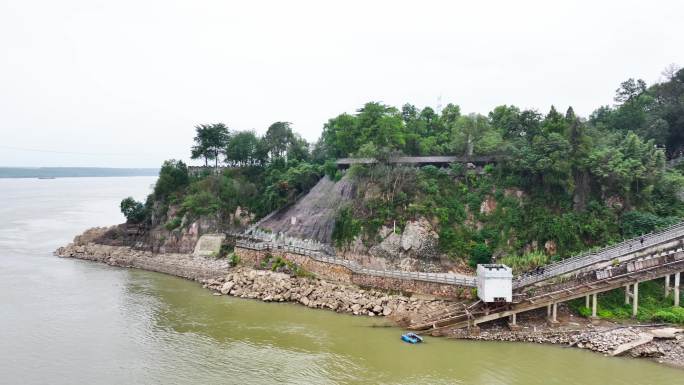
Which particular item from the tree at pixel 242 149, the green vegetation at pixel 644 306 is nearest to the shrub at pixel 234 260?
the tree at pixel 242 149

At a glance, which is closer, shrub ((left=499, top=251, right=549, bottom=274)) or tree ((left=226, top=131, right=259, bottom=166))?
shrub ((left=499, top=251, right=549, bottom=274))

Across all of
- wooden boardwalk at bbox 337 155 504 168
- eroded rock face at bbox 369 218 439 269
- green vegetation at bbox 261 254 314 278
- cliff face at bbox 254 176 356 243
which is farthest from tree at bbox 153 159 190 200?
eroded rock face at bbox 369 218 439 269

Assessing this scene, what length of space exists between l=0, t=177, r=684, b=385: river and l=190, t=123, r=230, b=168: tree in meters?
28.9

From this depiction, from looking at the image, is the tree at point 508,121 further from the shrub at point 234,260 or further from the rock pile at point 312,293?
the shrub at point 234,260

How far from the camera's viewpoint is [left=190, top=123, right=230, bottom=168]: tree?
70.1 metres

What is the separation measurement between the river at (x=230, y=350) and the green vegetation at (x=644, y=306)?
5124mm

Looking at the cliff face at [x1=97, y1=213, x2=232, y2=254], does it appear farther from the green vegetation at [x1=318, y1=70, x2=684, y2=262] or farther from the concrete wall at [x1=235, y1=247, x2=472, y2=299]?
the green vegetation at [x1=318, y1=70, x2=684, y2=262]

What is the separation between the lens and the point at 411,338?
106ft

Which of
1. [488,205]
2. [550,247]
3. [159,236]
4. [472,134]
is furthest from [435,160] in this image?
[159,236]

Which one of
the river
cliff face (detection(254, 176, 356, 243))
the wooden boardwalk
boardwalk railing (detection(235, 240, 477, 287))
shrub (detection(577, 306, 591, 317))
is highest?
the wooden boardwalk

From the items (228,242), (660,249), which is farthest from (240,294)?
(660,249)

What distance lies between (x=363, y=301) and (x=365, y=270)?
3.94 meters

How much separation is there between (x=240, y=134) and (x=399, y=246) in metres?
35.5

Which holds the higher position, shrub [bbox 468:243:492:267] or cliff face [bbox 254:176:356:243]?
cliff face [bbox 254:176:356:243]
